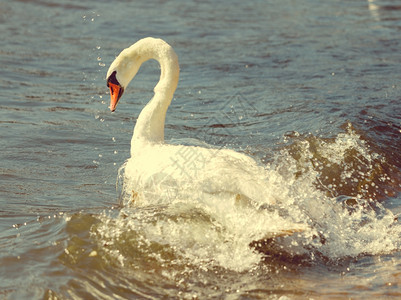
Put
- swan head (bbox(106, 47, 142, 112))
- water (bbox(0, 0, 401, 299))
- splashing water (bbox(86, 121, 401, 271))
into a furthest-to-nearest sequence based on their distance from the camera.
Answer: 1. swan head (bbox(106, 47, 142, 112))
2. splashing water (bbox(86, 121, 401, 271))
3. water (bbox(0, 0, 401, 299))

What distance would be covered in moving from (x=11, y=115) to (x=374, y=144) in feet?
15.5

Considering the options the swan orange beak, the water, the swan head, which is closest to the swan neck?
the swan head

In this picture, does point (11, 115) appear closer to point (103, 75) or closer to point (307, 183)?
point (103, 75)

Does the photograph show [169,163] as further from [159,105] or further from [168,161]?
[159,105]

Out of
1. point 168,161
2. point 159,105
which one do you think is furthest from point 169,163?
point 159,105

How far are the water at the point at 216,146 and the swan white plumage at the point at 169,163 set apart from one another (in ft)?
0.47

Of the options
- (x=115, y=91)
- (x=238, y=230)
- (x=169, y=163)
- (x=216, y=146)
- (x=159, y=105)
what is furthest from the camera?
(x=216, y=146)

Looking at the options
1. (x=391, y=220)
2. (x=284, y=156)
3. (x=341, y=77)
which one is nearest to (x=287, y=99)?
(x=341, y=77)

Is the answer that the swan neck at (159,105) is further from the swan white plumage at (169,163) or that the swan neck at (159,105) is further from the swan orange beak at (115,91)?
the swan orange beak at (115,91)

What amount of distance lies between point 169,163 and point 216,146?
8.69 feet

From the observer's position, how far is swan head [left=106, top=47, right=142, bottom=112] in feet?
22.3

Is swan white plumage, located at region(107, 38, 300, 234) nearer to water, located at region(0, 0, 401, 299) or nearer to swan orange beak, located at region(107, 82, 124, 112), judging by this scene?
swan orange beak, located at region(107, 82, 124, 112)

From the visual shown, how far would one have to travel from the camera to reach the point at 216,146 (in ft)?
27.4

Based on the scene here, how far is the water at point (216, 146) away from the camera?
5.07 metres
